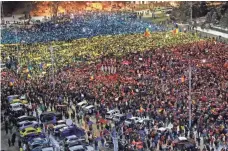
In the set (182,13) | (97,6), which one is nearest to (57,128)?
(182,13)

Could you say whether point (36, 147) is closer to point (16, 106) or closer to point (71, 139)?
point (71, 139)

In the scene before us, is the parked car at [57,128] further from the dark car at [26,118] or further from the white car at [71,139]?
the dark car at [26,118]

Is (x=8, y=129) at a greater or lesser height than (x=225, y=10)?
lesser

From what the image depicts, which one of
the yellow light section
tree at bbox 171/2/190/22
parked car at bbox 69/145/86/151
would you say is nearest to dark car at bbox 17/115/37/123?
parked car at bbox 69/145/86/151

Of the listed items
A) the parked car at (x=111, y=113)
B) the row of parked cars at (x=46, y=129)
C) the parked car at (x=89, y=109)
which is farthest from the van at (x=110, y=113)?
the row of parked cars at (x=46, y=129)

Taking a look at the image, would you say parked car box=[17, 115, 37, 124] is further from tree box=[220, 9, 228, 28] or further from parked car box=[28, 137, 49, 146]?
tree box=[220, 9, 228, 28]

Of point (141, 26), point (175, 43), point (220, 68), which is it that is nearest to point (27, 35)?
point (141, 26)

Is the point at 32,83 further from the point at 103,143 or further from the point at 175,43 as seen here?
the point at 175,43

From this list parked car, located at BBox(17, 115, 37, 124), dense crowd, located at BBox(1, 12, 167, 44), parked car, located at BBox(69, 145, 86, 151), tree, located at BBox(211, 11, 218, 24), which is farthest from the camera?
tree, located at BBox(211, 11, 218, 24)
